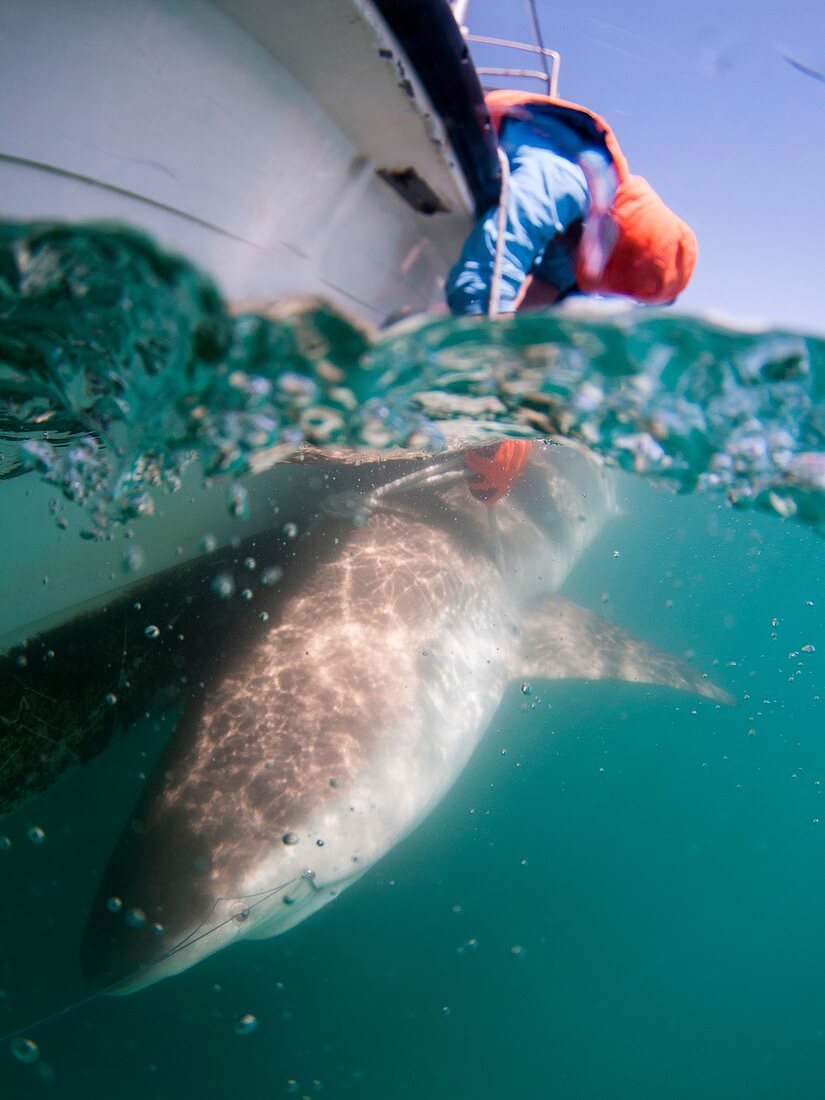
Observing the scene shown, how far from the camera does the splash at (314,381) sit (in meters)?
2.93

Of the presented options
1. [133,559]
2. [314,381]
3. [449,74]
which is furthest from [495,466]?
[449,74]

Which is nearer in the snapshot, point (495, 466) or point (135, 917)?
point (135, 917)

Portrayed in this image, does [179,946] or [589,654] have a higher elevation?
[179,946]

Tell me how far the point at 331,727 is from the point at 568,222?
173 inches

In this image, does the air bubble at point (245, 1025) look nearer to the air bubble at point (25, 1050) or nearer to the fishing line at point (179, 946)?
the air bubble at point (25, 1050)

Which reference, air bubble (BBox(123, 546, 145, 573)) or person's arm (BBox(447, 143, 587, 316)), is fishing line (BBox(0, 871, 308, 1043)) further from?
person's arm (BBox(447, 143, 587, 316))

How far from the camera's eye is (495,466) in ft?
23.5

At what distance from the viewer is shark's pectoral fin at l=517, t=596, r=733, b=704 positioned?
808 centimetres

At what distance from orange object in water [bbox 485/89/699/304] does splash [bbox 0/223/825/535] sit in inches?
10.5

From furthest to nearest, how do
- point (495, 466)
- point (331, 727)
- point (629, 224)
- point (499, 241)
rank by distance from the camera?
point (495, 466), point (331, 727), point (629, 224), point (499, 241)

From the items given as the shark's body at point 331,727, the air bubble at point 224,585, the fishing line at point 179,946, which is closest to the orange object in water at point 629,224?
the shark's body at point 331,727

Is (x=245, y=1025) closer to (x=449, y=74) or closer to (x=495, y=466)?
(x=495, y=466)

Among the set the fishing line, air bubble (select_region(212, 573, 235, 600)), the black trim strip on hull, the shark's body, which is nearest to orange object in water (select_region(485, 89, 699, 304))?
the black trim strip on hull

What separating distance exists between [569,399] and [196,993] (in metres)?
8.09
